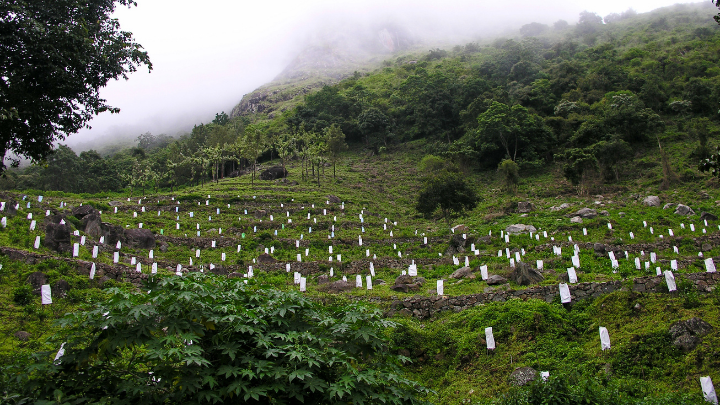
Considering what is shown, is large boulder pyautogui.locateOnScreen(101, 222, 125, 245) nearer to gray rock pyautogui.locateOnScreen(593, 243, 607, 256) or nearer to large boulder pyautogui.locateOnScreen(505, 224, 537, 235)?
large boulder pyautogui.locateOnScreen(505, 224, 537, 235)

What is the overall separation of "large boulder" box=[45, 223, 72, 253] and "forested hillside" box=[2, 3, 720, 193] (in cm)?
4025

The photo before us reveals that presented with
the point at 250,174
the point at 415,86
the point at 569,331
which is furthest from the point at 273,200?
the point at 415,86

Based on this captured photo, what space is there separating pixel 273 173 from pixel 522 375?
55.4 m

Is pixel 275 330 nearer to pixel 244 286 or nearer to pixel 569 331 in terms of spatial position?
pixel 244 286

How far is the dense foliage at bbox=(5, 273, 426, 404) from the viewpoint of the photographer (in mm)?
5145

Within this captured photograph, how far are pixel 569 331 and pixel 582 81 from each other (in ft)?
221

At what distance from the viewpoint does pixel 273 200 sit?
148 feet

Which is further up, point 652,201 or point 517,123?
point 517,123

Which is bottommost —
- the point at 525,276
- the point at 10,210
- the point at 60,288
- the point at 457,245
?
the point at 457,245

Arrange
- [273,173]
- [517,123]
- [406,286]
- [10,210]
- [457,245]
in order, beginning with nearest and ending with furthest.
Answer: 1. [406,286]
2. [10,210]
3. [457,245]
4. [517,123]
5. [273,173]

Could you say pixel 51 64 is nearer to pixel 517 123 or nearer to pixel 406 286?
pixel 406 286

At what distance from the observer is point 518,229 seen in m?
31.3

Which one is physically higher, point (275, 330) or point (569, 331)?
point (275, 330)

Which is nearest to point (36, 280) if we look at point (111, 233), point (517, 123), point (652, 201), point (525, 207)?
point (111, 233)
